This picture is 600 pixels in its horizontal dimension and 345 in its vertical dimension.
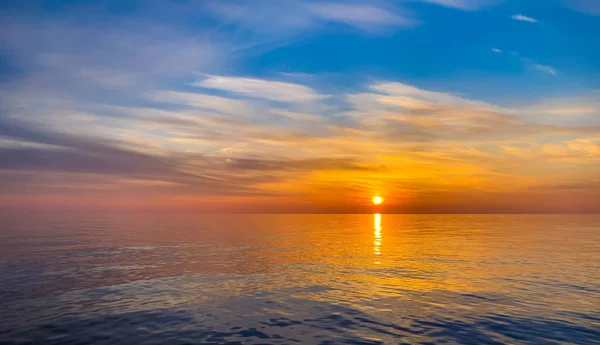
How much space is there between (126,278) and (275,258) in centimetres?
2112

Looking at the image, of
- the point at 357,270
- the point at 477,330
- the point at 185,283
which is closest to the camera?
the point at 477,330

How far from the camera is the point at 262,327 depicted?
22734 mm

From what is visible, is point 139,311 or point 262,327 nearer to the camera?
point 262,327

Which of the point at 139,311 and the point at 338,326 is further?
the point at 139,311

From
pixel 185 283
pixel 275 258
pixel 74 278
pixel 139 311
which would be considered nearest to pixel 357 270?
pixel 275 258

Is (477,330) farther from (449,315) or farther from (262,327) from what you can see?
(262,327)

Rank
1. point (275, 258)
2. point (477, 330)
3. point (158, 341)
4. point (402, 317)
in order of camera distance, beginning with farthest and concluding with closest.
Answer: point (275, 258) < point (402, 317) < point (477, 330) < point (158, 341)

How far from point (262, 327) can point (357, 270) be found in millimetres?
22246

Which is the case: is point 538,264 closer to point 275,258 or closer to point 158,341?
point 275,258


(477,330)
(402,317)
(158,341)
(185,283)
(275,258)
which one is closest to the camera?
(158,341)

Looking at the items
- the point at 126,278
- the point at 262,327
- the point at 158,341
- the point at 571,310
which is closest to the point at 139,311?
the point at 158,341

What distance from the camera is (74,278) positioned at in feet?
119

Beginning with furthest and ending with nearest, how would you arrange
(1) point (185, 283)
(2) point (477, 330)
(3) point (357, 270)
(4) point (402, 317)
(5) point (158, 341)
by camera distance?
(3) point (357, 270)
(1) point (185, 283)
(4) point (402, 317)
(2) point (477, 330)
(5) point (158, 341)

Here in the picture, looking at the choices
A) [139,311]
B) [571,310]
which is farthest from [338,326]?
[571,310]
